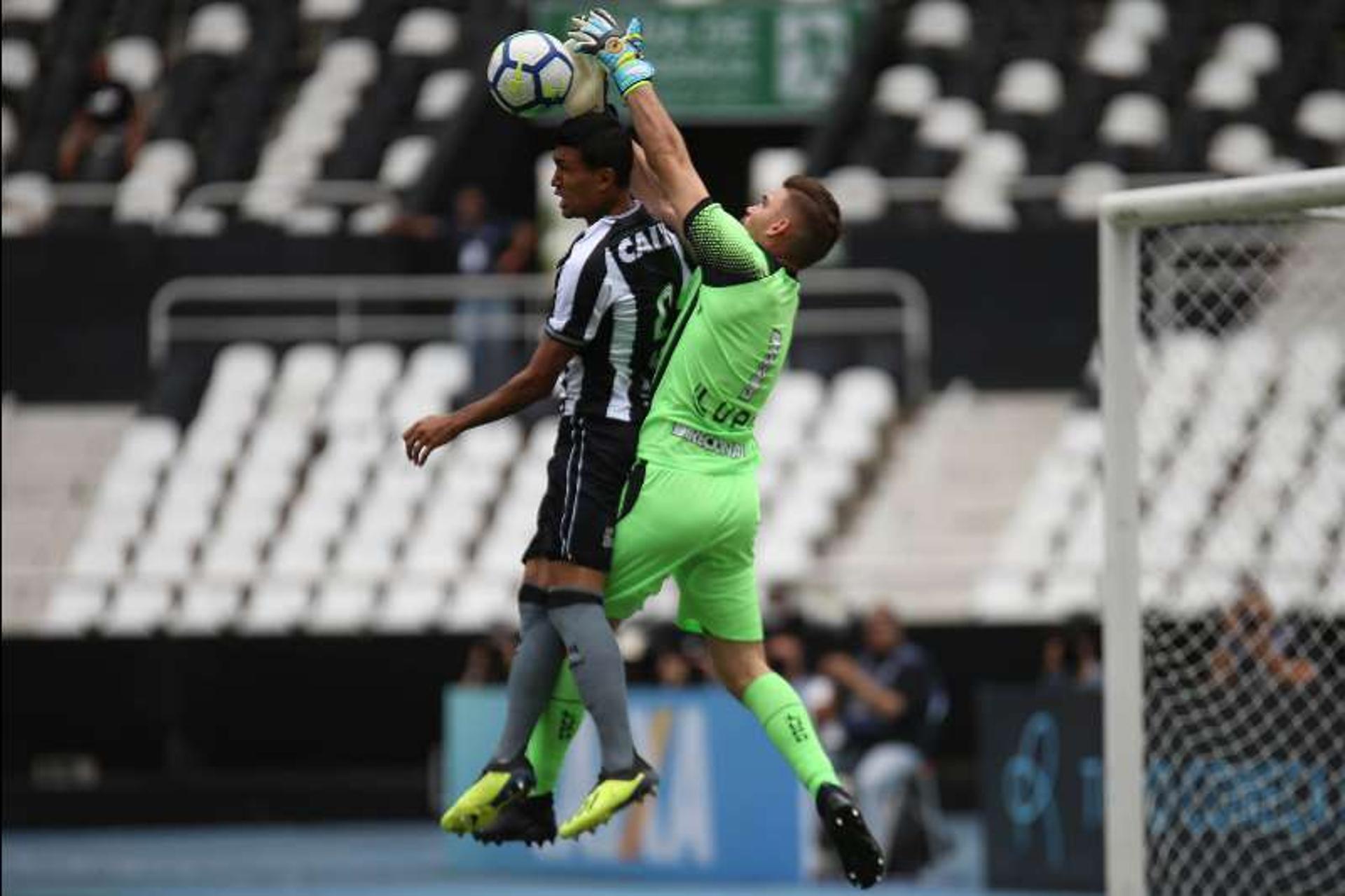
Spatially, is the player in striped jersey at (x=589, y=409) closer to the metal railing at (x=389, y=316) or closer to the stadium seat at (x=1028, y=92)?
the metal railing at (x=389, y=316)

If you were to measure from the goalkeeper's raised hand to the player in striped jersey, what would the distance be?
7.3 inches

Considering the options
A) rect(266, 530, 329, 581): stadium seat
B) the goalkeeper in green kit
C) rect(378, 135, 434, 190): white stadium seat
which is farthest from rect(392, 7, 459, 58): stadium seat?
the goalkeeper in green kit

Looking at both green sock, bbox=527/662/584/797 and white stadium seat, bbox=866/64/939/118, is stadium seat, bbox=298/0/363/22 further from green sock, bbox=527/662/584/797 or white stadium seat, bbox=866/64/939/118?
green sock, bbox=527/662/584/797

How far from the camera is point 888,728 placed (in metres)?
18.3

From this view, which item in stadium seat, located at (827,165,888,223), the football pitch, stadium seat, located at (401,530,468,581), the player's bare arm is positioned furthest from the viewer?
stadium seat, located at (827,165,888,223)

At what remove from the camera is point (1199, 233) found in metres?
20.3

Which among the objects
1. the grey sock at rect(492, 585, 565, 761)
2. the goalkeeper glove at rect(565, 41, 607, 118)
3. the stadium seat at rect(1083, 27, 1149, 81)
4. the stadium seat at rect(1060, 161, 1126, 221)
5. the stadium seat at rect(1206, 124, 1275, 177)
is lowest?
the grey sock at rect(492, 585, 565, 761)

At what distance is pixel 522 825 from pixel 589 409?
1.23 meters

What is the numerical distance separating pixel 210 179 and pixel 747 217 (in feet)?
53.0

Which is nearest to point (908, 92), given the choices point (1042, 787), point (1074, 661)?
point (1074, 661)

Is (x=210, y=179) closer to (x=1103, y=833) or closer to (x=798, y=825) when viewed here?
(x=798, y=825)

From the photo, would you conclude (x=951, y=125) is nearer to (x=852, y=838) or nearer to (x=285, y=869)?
(x=285, y=869)

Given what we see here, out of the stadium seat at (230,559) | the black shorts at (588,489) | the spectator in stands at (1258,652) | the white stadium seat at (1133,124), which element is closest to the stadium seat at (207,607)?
the stadium seat at (230,559)

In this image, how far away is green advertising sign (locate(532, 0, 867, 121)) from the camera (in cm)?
2431
